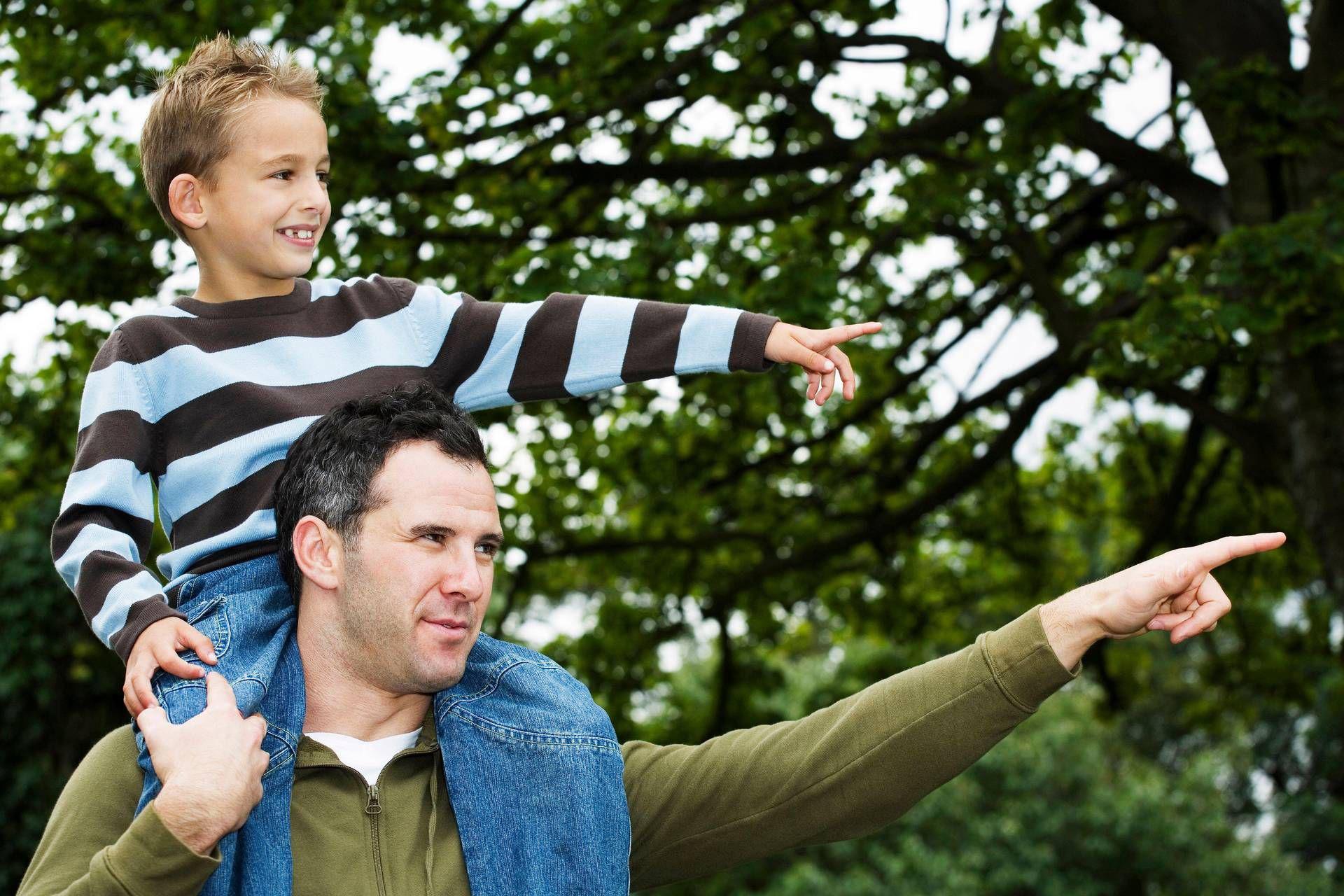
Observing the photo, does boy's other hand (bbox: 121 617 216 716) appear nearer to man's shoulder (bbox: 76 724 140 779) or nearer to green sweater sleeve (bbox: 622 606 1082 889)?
man's shoulder (bbox: 76 724 140 779)

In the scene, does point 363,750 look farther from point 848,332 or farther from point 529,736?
point 848,332

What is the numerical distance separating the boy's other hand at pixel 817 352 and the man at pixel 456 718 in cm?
48

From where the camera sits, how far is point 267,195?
97.5 inches

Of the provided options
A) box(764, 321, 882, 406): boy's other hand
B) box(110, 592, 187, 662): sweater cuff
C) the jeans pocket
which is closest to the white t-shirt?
the jeans pocket

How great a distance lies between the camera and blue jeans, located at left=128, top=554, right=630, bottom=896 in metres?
2.08

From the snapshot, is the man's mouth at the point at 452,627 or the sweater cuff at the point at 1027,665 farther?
the man's mouth at the point at 452,627

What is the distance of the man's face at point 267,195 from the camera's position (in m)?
2.47

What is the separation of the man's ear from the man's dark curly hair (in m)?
0.01

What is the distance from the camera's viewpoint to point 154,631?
208 cm

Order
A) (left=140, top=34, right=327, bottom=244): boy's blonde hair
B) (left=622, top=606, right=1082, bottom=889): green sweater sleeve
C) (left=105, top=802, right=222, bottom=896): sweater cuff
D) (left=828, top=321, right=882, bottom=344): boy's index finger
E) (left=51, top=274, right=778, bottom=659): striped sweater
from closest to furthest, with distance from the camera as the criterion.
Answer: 1. (left=105, top=802, right=222, bottom=896): sweater cuff
2. (left=622, top=606, right=1082, bottom=889): green sweater sleeve
3. (left=51, top=274, right=778, bottom=659): striped sweater
4. (left=828, top=321, right=882, bottom=344): boy's index finger
5. (left=140, top=34, right=327, bottom=244): boy's blonde hair

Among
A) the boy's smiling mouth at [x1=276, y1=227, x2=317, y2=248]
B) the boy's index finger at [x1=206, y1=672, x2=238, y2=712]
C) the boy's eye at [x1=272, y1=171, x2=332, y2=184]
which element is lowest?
the boy's index finger at [x1=206, y1=672, x2=238, y2=712]

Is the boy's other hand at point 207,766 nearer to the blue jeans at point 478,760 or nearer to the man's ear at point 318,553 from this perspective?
the blue jeans at point 478,760

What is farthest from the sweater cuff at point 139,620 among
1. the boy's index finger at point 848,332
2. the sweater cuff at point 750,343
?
the boy's index finger at point 848,332

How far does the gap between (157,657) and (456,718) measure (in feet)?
1.55
